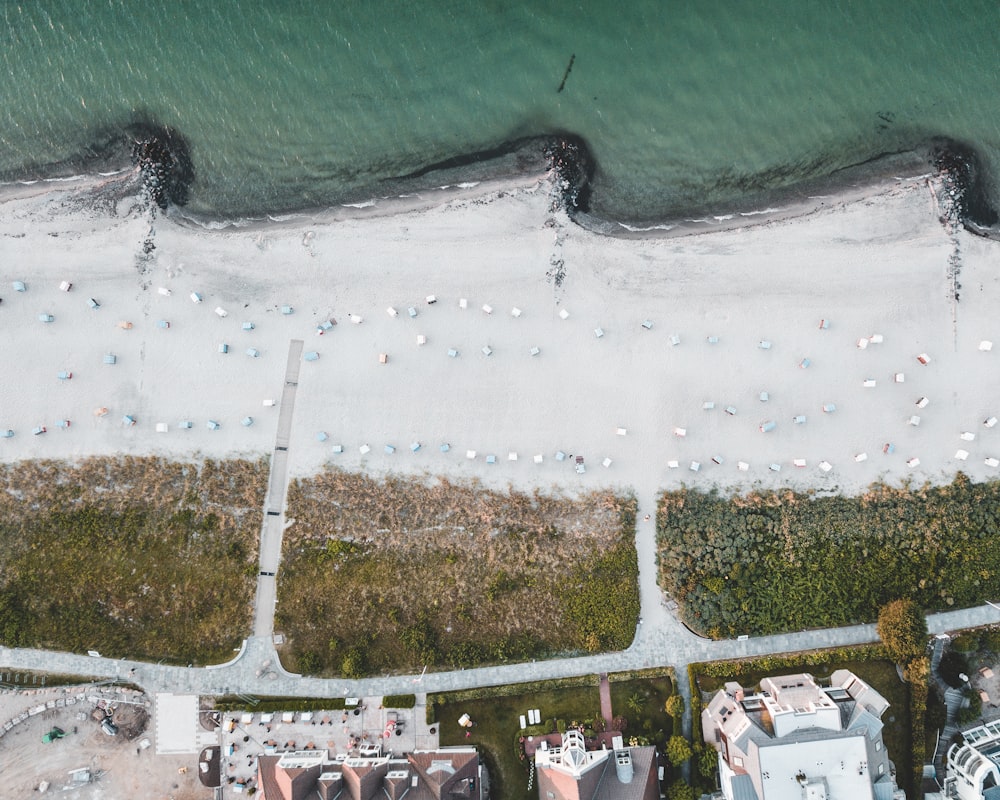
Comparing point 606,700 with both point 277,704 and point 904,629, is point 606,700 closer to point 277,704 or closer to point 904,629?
point 904,629

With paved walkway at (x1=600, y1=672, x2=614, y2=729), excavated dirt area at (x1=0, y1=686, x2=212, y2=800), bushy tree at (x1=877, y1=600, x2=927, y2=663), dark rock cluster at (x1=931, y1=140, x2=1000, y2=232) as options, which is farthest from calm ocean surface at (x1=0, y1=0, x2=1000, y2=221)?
excavated dirt area at (x1=0, y1=686, x2=212, y2=800)

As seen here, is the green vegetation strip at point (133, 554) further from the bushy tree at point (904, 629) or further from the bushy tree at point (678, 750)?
the bushy tree at point (904, 629)

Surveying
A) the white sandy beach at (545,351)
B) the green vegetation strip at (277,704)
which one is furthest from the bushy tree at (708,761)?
the green vegetation strip at (277,704)

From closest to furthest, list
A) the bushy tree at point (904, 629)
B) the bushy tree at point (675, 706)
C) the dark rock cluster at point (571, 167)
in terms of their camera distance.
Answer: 1. the bushy tree at point (904, 629)
2. the bushy tree at point (675, 706)
3. the dark rock cluster at point (571, 167)

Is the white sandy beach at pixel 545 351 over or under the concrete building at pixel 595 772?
over

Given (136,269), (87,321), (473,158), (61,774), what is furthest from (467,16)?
(61,774)

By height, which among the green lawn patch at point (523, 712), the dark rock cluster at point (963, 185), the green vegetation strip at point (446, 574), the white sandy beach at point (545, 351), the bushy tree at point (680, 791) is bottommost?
the bushy tree at point (680, 791)

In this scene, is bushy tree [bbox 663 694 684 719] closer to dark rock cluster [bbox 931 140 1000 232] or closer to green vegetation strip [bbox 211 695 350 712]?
green vegetation strip [bbox 211 695 350 712]

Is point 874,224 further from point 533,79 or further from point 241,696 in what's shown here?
point 241,696
